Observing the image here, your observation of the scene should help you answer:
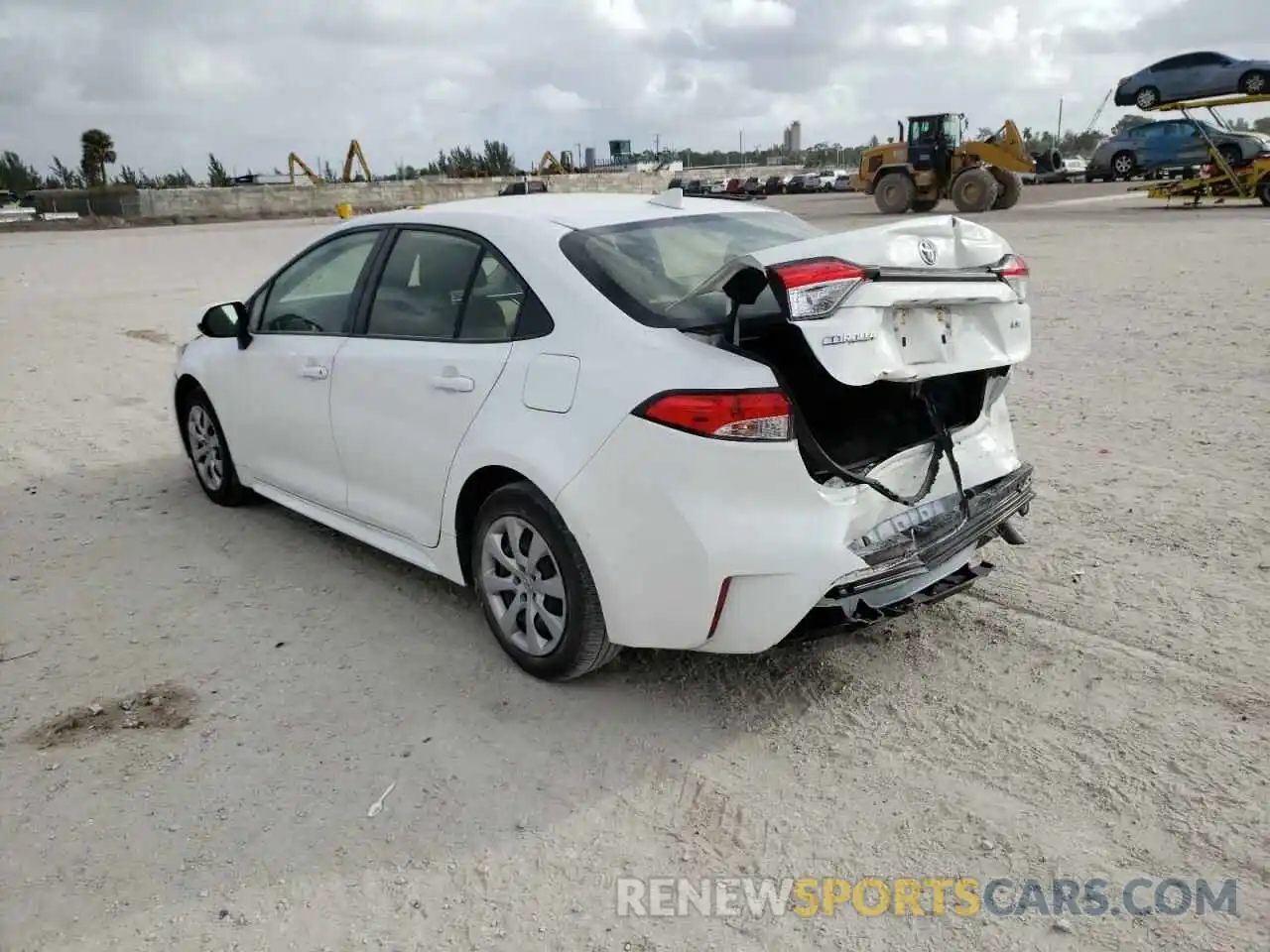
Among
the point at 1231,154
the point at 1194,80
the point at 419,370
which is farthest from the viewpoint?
the point at 1231,154

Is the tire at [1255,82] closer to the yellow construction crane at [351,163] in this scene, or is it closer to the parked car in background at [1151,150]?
the parked car in background at [1151,150]

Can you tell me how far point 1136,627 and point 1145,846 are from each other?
52.1 inches

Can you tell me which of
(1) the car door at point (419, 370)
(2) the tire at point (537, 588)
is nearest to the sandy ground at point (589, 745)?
(2) the tire at point (537, 588)

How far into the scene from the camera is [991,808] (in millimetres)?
2873

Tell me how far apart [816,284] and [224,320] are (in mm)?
3474

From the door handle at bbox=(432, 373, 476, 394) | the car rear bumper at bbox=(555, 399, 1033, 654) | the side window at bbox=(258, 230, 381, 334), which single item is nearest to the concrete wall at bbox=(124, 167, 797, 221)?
the side window at bbox=(258, 230, 381, 334)

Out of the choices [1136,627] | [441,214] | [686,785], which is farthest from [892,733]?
[441,214]

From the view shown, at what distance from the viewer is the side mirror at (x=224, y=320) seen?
203 inches

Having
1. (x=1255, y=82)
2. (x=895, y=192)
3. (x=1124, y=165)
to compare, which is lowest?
(x=895, y=192)

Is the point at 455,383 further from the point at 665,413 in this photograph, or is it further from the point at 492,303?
the point at 665,413

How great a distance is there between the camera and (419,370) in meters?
3.92

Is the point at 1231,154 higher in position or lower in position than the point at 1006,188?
higher

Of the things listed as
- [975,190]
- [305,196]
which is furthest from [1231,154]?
[305,196]

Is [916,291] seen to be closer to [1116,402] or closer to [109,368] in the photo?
[1116,402]
